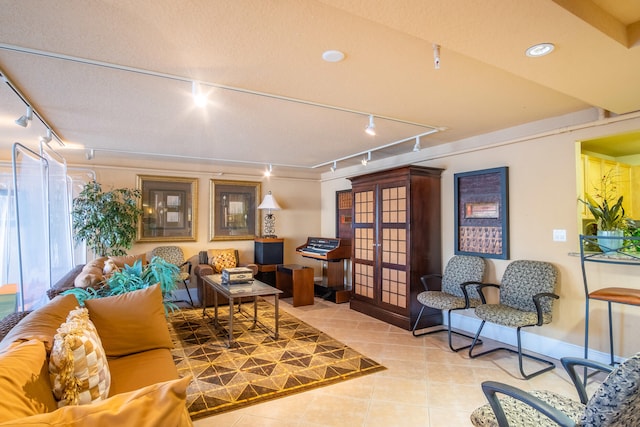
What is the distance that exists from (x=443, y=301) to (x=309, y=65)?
2.80m

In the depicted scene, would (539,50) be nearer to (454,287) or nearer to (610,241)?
(610,241)

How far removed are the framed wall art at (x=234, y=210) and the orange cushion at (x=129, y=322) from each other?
3977mm

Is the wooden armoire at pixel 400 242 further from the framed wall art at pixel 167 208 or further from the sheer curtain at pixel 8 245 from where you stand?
the sheer curtain at pixel 8 245

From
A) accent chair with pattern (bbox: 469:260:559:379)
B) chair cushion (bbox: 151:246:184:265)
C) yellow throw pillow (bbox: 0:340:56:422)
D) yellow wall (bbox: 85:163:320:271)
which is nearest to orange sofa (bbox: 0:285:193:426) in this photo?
yellow throw pillow (bbox: 0:340:56:422)

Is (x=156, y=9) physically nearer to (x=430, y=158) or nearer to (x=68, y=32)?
(x=68, y=32)

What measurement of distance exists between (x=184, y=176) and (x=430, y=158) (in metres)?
4.24

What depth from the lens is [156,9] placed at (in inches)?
64.2

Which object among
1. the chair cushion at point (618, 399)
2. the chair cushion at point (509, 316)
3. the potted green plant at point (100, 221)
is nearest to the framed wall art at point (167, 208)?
the potted green plant at point (100, 221)

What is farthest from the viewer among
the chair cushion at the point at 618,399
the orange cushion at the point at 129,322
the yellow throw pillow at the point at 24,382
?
the orange cushion at the point at 129,322

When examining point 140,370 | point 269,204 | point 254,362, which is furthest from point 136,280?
point 269,204

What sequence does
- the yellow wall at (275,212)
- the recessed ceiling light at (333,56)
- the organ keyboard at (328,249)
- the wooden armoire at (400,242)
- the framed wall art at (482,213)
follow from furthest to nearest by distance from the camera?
the organ keyboard at (328,249) < the yellow wall at (275,212) < the wooden armoire at (400,242) < the framed wall art at (482,213) < the recessed ceiling light at (333,56)

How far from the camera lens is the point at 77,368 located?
142 centimetres

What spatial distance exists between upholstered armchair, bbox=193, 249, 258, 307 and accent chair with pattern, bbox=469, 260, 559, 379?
142 inches

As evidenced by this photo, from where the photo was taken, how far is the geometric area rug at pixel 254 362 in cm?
266
